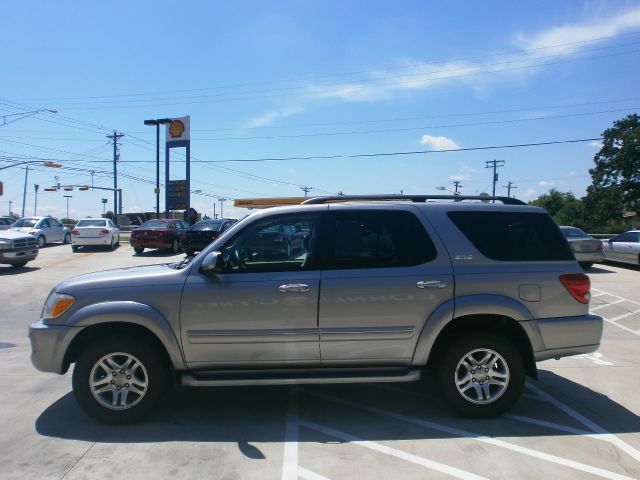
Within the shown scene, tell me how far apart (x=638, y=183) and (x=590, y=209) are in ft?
15.6

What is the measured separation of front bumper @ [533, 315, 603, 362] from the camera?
4711 mm

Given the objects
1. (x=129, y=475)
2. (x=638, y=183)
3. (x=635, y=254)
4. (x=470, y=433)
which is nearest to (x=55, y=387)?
(x=129, y=475)

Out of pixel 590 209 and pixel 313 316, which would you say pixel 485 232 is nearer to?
pixel 313 316

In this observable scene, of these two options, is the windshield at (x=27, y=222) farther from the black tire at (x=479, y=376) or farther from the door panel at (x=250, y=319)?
the black tire at (x=479, y=376)

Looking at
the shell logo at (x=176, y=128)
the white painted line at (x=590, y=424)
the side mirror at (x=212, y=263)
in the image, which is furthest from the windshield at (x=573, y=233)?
the shell logo at (x=176, y=128)

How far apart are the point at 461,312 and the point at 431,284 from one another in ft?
1.16

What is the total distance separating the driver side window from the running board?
36.2 inches

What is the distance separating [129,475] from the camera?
371 centimetres

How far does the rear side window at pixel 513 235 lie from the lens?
4820 mm

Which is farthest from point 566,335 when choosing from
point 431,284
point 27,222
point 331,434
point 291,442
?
point 27,222

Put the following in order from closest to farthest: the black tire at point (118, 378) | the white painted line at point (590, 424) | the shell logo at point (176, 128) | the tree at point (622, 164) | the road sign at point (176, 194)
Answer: the white painted line at point (590, 424), the black tire at point (118, 378), the road sign at point (176, 194), the shell logo at point (176, 128), the tree at point (622, 164)

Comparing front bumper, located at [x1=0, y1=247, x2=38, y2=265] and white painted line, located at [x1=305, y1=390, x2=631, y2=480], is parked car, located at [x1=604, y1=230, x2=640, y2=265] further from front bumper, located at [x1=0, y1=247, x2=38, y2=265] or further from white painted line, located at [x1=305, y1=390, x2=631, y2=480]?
front bumper, located at [x1=0, y1=247, x2=38, y2=265]

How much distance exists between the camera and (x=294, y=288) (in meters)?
4.53

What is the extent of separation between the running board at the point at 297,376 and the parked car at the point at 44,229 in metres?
24.5
